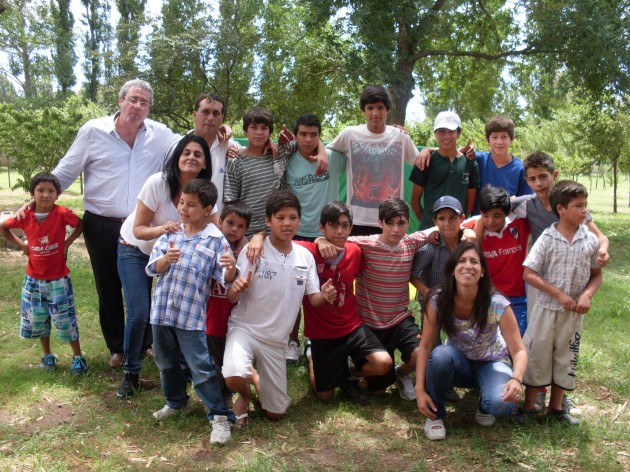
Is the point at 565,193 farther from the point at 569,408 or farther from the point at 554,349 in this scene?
the point at 569,408

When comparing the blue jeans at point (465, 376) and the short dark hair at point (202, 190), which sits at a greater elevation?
the short dark hair at point (202, 190)

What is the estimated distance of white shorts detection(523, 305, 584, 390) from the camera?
3592 mm

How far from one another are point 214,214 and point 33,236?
153 cm

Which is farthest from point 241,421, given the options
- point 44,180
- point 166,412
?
point 44,180

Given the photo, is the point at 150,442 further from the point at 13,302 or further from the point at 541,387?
the point at 13,302

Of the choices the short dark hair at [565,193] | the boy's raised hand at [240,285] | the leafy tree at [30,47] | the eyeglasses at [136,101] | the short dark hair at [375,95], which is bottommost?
the boy's raised hand at [240,285]

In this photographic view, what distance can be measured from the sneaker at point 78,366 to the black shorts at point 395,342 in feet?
7.04

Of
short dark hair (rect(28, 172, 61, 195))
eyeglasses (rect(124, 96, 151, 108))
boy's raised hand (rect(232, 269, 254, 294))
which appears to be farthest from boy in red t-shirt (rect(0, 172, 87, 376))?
boy's raised hand (rect(232, 269, 254, 294))

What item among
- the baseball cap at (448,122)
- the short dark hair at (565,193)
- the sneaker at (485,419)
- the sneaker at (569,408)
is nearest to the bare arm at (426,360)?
the sneaker at (485,419)

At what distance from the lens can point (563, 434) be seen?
3.45 meters

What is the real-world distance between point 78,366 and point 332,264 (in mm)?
2110

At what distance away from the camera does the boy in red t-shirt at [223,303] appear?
12.5 feet

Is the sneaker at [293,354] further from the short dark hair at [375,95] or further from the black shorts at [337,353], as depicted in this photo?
the short dark hair at [375,95]

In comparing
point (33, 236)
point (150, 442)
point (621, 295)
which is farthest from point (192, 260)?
point (621, 295)
